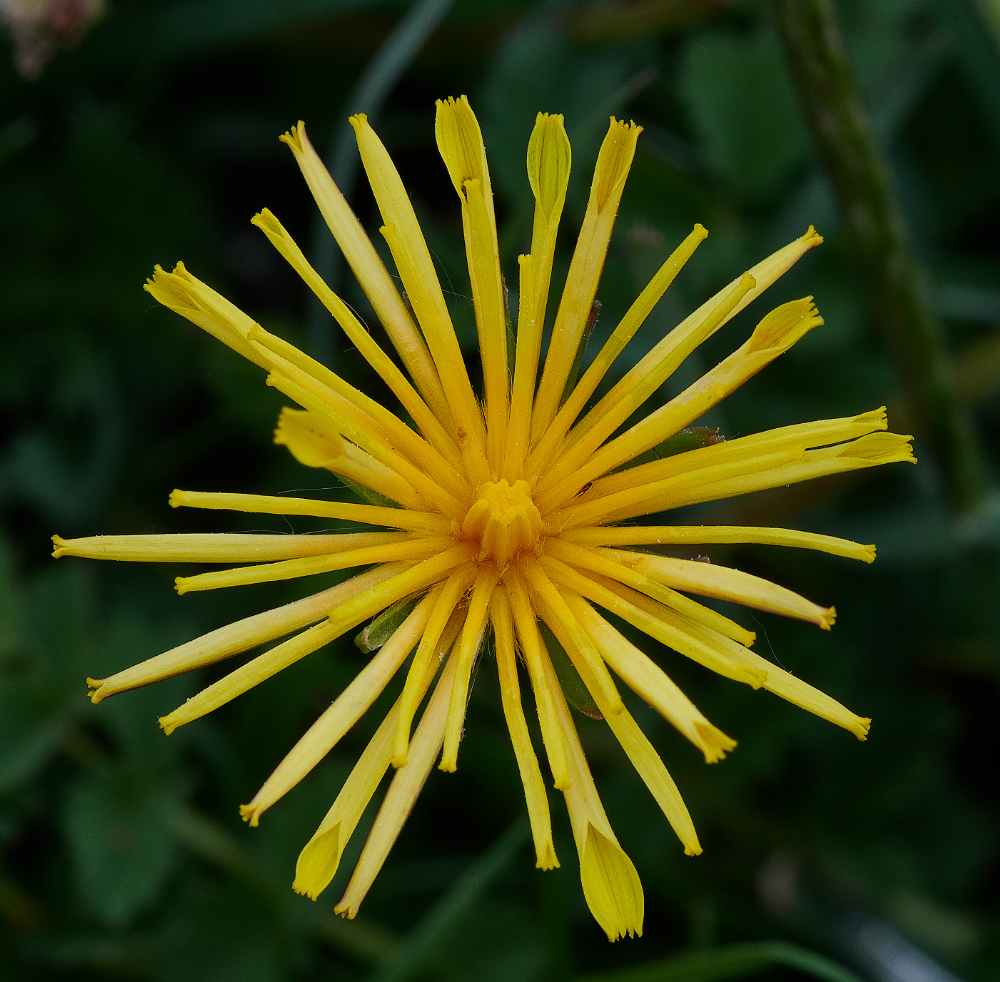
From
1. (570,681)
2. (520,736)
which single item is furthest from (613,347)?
(520,736)

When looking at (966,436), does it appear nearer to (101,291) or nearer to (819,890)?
(819,890)

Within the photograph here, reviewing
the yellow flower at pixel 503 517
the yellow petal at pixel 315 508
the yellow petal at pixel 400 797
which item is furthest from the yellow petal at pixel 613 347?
the yellow petal at pixel 400 797

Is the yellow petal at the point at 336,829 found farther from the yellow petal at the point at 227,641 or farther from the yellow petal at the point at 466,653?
the yellow petal at the point at 227,641

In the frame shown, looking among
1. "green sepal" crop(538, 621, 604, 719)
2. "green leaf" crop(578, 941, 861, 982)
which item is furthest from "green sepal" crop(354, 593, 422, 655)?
"green leaf" crop(578, 941, 861, 982)

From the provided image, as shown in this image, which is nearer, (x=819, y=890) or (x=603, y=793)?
(x=603, y=793)

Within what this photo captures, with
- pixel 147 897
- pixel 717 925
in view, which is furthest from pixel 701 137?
pixel 147 897

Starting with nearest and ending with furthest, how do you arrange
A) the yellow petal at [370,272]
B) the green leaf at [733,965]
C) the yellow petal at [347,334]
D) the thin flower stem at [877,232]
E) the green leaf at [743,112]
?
the yellow petal at [347,334], the yellow petal at [370,272], the green leaf at [733,965], the thin flower stem at [877,232], the green leaf at [743,112]
